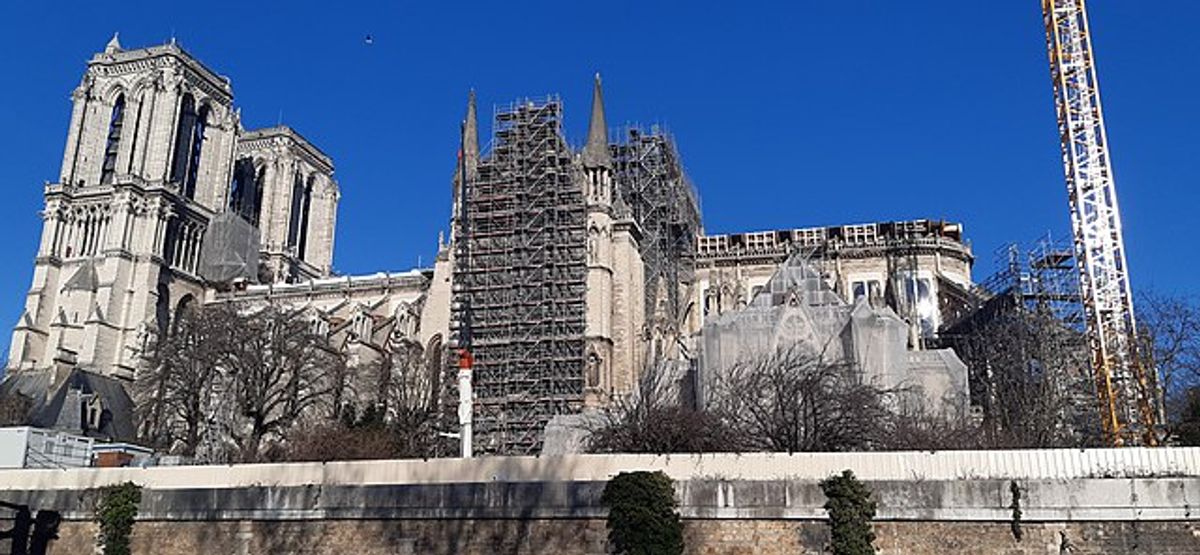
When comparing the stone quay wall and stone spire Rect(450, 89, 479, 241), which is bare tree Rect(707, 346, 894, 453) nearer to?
the stone quay wall

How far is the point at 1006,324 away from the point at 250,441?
27.4 m

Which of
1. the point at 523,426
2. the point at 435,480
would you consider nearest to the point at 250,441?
the point at 523,426

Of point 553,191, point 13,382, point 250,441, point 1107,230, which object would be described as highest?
point 553,191

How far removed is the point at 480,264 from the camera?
40125 mm

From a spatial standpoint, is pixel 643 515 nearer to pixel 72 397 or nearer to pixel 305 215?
pixel 72 397

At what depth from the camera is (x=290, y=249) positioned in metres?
66.7

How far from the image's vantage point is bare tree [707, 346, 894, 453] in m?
24.4

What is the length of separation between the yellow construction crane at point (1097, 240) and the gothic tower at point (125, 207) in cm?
4329

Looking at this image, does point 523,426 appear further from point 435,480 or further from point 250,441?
point 435,480

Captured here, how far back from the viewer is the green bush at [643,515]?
16344mm

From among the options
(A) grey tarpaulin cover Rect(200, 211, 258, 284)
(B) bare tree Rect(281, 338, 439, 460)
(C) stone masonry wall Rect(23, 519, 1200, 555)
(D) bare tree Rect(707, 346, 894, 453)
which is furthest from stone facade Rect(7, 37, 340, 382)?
(D) bare tree Rect(707, 346, 894, 453)

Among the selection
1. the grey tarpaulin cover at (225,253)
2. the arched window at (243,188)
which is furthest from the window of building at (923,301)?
the arched window at (243,188)

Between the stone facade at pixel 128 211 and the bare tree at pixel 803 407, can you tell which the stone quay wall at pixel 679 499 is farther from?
the stone facade at pixel 128 211

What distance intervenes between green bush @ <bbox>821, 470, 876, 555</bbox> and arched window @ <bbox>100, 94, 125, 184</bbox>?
162 ft
